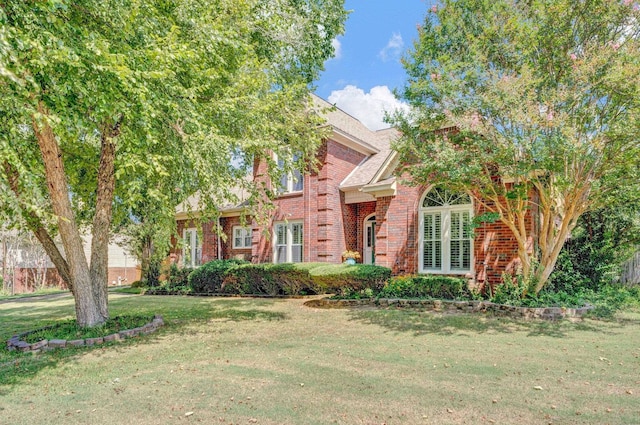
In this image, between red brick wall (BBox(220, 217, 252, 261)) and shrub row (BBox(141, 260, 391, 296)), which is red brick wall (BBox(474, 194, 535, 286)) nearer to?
shrub row (BBox(141, 260, 391, 296))

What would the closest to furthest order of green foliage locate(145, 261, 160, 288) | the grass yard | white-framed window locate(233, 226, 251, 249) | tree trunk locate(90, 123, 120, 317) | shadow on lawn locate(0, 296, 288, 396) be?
the grass yard → shadow on lawn locate(0, 296, 288, 396) → tree trunk locate(90, 123, 120, 317) → white-framed window locate(233, 226, 251, 249) → green foliage locate(145, 261, 160, 288)

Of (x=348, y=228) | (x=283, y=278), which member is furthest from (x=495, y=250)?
(x=283, y=278)

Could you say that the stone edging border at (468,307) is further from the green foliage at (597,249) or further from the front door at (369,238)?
the front door at (369,238)

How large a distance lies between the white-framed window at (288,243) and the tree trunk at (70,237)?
9.67 m

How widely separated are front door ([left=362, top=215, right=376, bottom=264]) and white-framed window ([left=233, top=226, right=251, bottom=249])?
5.89 m

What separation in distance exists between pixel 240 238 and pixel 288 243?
350 centimetres

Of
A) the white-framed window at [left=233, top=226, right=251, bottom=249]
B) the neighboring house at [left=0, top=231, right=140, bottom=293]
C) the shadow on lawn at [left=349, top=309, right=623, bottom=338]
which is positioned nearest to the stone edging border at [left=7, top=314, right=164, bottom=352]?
the shadow on lawn at [left=349, top=309, right=623, bottom=338]

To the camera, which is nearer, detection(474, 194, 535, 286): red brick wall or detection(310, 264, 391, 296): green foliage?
detection(474, 194, 535, 286): red brick wall

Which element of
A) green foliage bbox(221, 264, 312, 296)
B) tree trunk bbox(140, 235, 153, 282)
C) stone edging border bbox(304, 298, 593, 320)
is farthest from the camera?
tree trunk bbox(140, 235, 153, 282)

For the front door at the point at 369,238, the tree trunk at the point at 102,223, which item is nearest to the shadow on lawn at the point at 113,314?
the tree trunk at the point at 102,223

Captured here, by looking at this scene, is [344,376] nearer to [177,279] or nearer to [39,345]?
[39,345]

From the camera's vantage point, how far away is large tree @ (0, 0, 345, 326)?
536cm

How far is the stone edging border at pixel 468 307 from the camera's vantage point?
31.3 feet

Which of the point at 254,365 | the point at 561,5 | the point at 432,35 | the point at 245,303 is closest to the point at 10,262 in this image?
the point at 245,303
